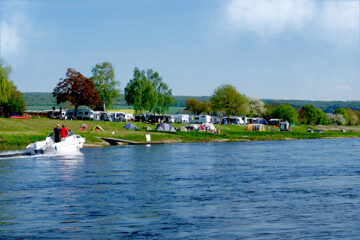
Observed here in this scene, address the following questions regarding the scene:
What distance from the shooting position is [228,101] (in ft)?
484

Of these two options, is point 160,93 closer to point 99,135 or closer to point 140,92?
point 140,92

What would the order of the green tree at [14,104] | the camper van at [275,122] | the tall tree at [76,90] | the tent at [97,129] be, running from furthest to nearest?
1. the camper van at [275,122]
2. the green tree at [14,104]
3. the tall tree at [76,90]
4. the tent at [97,129]

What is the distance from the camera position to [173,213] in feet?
65.3

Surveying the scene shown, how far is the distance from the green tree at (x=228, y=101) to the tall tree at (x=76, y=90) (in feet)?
142

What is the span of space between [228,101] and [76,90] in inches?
1895

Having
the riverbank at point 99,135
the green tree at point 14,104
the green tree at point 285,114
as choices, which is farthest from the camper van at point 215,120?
the green tree at point 14,104

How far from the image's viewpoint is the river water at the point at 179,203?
1702cm

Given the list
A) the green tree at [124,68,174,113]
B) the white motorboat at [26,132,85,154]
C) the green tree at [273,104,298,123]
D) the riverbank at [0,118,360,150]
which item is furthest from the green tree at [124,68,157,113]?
the green tree at [273,104,298,123]

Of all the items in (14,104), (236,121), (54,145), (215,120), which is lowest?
(54,145)

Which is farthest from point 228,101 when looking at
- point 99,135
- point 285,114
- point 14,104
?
point 99,135

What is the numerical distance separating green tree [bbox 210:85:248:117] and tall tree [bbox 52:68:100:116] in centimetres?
4343

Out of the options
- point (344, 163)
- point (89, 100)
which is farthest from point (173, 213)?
point (89, 100)

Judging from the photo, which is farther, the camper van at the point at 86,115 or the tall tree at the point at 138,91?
the tall tree at the point at 138,91

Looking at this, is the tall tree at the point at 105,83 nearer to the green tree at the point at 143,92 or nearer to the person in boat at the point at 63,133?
the green tree at the point at 143,92
